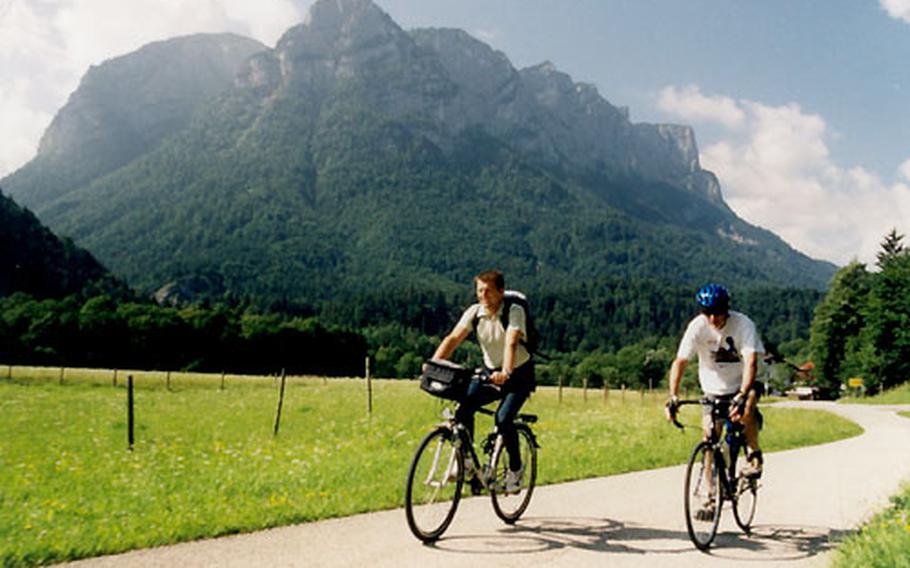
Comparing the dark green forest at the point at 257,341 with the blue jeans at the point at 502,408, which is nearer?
the blue jeans at the point at 502,408

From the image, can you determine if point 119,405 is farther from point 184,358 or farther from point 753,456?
point 184,358

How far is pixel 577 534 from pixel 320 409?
23962mm

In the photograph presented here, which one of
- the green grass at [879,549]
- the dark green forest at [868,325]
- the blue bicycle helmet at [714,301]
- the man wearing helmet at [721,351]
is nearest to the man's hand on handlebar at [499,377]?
the man wearing helmet at [721,351]

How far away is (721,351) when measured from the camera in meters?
8.38

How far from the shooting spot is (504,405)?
27.0ft

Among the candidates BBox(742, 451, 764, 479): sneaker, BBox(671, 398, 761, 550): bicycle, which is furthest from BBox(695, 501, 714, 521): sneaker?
BBox(742, 451, 764, 479): sneaker

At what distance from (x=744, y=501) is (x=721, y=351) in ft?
5.92

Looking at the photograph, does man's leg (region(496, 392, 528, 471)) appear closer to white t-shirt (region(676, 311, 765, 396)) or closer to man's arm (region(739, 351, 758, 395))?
white t-shirt (region(676, 311, 765, 396))

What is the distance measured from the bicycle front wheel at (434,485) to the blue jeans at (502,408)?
0.92 feet

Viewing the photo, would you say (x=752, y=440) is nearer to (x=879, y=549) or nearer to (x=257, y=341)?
(x=879, y=549)

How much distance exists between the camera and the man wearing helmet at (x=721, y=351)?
27.0ft

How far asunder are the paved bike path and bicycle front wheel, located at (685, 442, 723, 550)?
0.60 ft

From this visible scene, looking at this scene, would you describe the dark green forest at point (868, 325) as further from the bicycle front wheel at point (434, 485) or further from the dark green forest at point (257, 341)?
the bicycle front wheel at point (434, 485)

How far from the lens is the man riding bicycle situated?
7.87 metres
